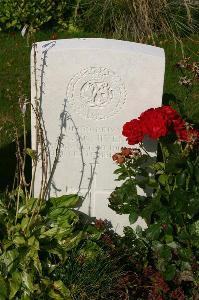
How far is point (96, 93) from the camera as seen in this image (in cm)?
383

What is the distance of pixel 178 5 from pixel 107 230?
4.67m

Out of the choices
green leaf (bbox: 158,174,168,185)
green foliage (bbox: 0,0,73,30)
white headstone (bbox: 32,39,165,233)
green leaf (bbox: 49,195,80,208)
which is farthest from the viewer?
green foliage (bbox: 0,0,73,30)

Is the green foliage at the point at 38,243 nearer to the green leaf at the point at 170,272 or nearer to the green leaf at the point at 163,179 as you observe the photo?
the green leaf at the point at 170,272

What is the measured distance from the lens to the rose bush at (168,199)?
363 centimetres

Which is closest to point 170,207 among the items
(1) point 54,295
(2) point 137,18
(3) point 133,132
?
(3) point 133,132

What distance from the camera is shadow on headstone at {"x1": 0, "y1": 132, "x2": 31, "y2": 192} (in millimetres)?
4812

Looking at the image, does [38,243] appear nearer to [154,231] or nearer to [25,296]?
[25,296]

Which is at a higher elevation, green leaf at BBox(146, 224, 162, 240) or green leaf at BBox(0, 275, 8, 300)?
green leaf at BBox(146, 224, 162, 240)

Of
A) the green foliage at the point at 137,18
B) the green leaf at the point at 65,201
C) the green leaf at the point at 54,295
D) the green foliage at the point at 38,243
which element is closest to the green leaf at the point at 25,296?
the green foliage at the point at 38,243

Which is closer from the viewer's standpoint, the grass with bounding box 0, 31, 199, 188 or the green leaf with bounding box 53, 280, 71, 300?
the green leaf with bounding box 53, 280, 71, 300

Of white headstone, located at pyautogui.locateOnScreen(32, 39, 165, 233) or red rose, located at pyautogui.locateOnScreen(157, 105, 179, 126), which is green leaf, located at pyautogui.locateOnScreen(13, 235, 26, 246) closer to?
A: white headstone, located at pyautogui.locateOnScreen(32, 39, 165, 233)

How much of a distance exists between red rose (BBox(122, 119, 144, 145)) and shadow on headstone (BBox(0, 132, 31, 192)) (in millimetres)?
1383

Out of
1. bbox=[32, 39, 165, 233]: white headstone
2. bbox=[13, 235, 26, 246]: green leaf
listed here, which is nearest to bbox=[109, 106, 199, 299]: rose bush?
bbox=[32, 39, 165, 233]: white headstone

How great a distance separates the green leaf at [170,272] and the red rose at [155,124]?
79cm
